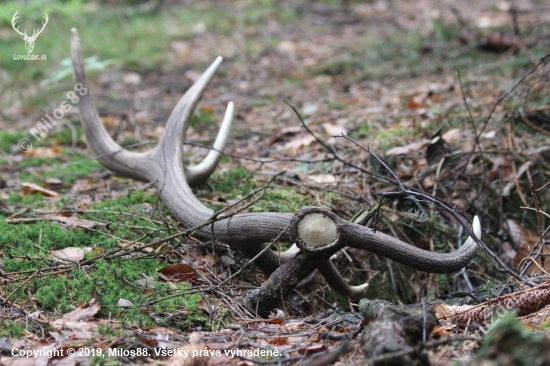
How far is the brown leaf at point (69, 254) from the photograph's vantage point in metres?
2.92

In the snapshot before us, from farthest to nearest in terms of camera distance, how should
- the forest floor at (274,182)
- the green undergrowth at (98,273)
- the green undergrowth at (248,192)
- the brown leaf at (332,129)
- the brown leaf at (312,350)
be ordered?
1. the brown leaf at (332,129)
2. the green undergrowth at (248,192)
3. the green undergrowth at (98,273)
4. the forest floor at (274,182)
5. the brown leaf at (312,350)

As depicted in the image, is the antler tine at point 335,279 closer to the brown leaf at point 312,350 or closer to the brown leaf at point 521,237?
the brown leaf at point 312,350

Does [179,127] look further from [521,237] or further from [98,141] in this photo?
[521,237]

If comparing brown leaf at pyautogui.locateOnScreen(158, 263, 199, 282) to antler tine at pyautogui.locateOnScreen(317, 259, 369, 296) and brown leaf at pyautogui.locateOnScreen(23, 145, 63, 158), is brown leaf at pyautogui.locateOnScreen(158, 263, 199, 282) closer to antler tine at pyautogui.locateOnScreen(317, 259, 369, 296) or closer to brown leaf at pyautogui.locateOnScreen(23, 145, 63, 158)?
antler tine at pyautogui.locateOnScreen(317, 259, 369, 296)

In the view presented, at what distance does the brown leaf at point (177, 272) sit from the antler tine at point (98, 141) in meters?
1.06

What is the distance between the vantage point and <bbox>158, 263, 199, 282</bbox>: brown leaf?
2.92 metres

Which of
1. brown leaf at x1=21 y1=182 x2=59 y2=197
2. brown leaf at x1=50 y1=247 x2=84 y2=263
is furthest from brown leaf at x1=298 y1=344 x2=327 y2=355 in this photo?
brown leaf at x1=21 y1=182 x2=59 y2=197

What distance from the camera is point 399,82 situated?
277 inches

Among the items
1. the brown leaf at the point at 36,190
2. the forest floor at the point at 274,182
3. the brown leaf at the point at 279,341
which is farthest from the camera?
the brown leaf at the point at 36,190

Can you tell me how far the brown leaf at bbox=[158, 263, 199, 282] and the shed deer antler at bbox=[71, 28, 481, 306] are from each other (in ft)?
0.75

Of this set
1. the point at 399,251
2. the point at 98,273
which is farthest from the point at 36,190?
the point at 399,251

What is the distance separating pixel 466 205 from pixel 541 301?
1794 mm

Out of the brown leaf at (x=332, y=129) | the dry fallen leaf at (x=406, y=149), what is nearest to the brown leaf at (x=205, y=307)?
the dry fallen leaf at (x=406, y=149)

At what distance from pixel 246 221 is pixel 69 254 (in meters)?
0.99
